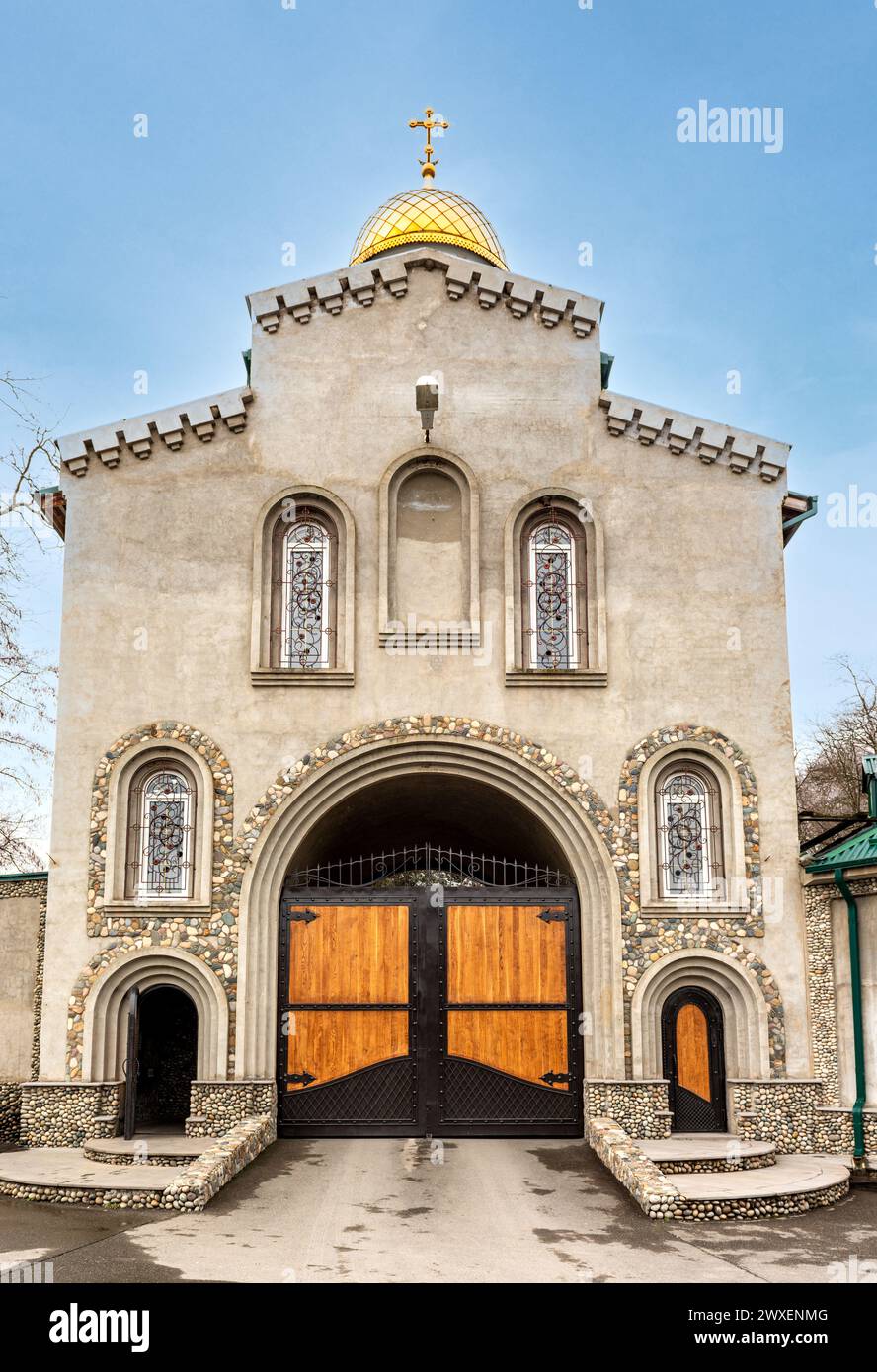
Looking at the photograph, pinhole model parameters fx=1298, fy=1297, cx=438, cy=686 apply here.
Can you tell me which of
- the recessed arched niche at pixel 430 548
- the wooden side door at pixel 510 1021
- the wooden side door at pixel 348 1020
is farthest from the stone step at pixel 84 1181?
the recessed arched niche at pixel 430 548

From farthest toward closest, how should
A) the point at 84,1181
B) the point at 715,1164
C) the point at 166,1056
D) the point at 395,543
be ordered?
1. the point at 166,1056
2. the point at 395,543
3. the point at 715,1164
4. the point at 84,1181

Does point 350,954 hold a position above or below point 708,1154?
above

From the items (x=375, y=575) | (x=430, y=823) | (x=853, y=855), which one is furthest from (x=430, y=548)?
(x=853, y=855)

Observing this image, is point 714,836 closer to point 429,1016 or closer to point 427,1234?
point 429,1016

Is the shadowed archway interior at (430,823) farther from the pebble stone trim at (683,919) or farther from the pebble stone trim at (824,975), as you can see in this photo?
the pebble stone trim at (824,975)

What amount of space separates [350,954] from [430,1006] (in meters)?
1.21

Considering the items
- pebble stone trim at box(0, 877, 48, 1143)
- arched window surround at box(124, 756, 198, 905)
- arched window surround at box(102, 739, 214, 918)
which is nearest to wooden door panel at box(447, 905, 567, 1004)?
arched window surround at box(102, 739, 214, 918)

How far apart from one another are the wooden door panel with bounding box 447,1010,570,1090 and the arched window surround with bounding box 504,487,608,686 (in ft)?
13.9

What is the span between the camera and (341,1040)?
1634 cm

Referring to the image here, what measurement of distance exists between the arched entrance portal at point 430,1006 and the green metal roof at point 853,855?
10.3ft

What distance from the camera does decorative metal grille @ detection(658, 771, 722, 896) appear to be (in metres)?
16.4

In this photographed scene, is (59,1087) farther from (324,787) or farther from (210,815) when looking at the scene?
(324,787)

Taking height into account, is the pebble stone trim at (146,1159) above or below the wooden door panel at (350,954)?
below

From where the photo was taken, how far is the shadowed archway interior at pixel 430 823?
17.0m
